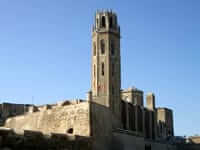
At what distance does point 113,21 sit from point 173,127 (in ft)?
98.5

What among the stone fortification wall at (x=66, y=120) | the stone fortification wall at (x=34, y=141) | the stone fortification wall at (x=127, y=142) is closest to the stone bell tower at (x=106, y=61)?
the stone fortification wall at (x=127, y=142)

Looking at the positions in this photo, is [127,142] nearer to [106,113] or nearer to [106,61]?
[106,113]

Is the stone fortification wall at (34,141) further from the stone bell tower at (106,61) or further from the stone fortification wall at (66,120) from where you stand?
the stone bell tower at (106,61)

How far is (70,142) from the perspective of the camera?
2009 centimetres

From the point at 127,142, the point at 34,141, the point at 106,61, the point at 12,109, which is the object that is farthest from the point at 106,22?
the point at 34,141

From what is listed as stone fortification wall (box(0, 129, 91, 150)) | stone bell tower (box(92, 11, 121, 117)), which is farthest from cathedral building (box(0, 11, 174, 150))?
stone fortification wall (box(0, 129, 91, 150))

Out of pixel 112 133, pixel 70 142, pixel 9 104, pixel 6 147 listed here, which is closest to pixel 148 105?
pixel 9 104

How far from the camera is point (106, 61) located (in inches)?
2089

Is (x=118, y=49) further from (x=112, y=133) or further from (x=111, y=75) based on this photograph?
(x=112, y=133)

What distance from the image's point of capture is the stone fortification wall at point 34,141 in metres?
16.2

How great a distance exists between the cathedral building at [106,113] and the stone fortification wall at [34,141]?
5518mm

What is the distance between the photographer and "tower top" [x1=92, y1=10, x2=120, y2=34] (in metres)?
54.3

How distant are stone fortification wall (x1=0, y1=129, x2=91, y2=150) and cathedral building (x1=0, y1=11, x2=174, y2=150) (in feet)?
18.1

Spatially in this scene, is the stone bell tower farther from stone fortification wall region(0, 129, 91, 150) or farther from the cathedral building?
stone fortification wall region(0, 129, 91, 150)
